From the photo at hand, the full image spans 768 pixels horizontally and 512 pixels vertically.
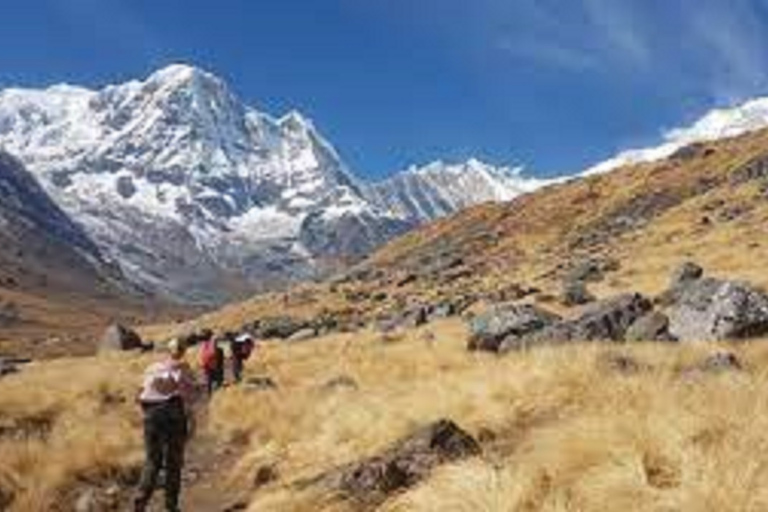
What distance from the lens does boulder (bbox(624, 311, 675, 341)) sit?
3547 cm

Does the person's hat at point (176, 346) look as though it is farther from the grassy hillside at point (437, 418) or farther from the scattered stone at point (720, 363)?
the scattered stone at point (720, 363)

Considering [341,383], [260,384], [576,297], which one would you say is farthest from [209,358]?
[576,297]


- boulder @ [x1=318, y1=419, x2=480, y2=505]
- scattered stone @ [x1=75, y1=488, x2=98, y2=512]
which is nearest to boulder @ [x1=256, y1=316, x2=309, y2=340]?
scattered stone @ [x1=75, y1=488, x2=98, y2=512]

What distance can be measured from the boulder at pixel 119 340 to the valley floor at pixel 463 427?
107ft

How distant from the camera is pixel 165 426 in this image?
20844 millimetres

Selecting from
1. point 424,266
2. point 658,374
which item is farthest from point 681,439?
point 424,266

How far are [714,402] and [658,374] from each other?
17.3 feet

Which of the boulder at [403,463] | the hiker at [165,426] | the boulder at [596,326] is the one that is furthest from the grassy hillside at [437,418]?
the boulder at [596,326]

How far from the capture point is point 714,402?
1600cm

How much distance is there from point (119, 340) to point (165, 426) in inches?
2194

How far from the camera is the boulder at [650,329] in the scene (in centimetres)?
3547

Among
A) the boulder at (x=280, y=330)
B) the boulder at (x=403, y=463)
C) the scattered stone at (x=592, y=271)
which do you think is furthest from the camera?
the boulder at (x=280, y=330)

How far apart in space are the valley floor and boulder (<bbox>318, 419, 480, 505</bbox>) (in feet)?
1.25

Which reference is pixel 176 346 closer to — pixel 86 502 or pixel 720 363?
pixel 86 502
